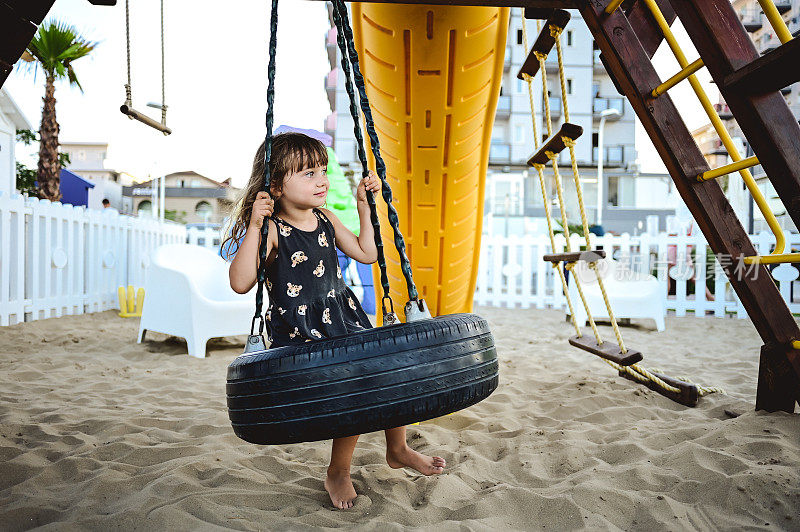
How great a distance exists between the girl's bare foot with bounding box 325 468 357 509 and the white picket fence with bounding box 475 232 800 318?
21.4ft

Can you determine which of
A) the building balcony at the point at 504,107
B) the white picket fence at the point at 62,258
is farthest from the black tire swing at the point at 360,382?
the building balcony at the point at 504,107

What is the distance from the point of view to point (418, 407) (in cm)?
130

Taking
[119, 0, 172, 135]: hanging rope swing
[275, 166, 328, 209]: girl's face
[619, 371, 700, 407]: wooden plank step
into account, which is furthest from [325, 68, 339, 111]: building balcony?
[275, 166, 328, 209]: girl's face

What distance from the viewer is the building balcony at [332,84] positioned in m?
26.3

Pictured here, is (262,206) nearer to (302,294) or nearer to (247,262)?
(247,262)

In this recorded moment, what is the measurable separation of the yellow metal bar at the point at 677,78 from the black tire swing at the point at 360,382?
4.53 feet

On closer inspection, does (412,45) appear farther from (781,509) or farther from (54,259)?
(54,259)

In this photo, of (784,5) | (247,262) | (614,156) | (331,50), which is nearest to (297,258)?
(247,262)

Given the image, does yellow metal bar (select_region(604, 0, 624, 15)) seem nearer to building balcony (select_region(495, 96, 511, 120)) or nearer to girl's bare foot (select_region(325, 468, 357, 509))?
girl's bare foot (select_region(325, 468, 357, 509))

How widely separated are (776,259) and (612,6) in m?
Result: 1.13

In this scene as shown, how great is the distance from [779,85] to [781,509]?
123cm

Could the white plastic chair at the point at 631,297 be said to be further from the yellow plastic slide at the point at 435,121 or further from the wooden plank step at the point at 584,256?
the yellow plastic slide at the point at 435,121

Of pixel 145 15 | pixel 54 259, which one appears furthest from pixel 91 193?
pixel 145 15

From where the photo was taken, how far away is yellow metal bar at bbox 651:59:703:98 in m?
2.05
